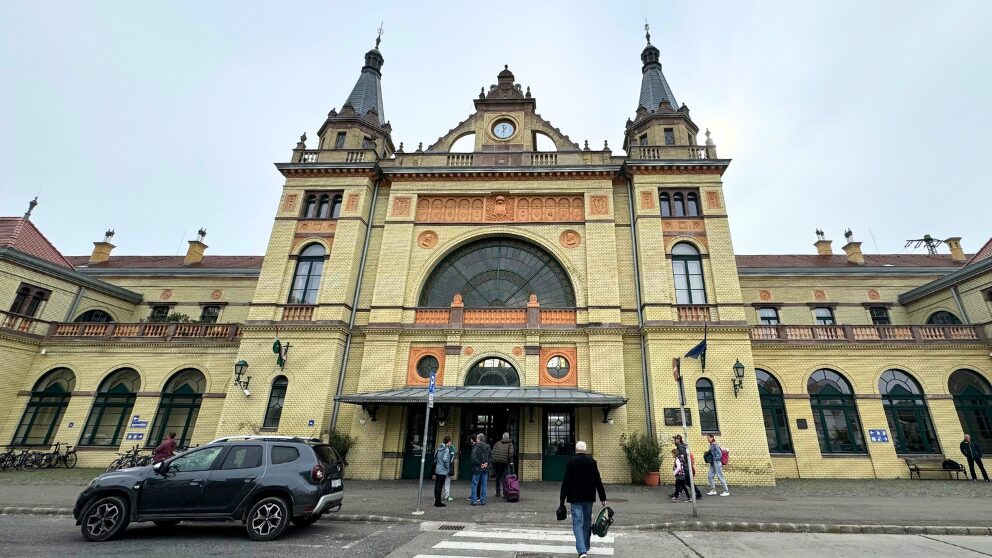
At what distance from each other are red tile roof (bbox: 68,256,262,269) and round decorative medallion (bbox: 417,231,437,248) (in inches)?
580

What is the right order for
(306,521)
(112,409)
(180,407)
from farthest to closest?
(112,409)
(180,407)
(306,521)

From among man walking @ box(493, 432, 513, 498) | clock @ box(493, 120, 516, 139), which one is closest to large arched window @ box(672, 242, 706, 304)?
clock @ box(493, 120, 516, 139)

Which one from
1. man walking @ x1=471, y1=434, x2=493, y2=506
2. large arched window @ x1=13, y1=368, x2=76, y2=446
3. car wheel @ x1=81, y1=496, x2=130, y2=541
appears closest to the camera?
car wheel @ x1=81, y1=496, x2=130, y2=541

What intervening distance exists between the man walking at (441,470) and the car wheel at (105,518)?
253 inches

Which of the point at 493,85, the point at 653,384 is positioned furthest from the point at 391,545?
the point at 493,85

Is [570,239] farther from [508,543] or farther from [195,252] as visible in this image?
[195,252]

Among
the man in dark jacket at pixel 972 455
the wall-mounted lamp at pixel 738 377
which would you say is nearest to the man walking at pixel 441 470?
the wall-mounted lamp at pixel 738 377

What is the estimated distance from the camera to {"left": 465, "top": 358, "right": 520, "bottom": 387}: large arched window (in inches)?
711

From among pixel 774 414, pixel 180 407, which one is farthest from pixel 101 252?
pixel 774 414

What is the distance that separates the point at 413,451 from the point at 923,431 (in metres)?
22.8

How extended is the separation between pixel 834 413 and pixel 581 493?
1958 centimetres

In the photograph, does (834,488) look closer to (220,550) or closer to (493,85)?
(220,550)

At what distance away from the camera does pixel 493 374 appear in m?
18.2

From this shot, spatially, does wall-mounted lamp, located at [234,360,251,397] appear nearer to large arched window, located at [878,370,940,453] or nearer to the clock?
the clock
